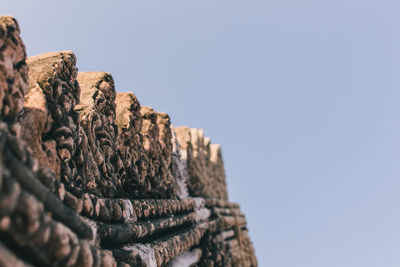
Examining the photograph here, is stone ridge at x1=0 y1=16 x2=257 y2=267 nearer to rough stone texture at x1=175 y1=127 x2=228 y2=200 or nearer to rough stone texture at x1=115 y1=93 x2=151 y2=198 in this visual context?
rough stone texture at x1=115 y1=93 x2=151 y2=198

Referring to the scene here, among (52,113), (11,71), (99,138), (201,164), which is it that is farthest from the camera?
(201,164)

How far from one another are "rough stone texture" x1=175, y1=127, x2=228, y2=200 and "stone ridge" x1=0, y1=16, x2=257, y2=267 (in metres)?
1.52

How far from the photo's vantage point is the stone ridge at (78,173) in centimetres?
112

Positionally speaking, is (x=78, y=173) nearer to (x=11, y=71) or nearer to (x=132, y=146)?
(x=11, y=71)

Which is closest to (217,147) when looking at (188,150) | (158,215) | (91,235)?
(188,150)

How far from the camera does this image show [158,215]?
3117 mm

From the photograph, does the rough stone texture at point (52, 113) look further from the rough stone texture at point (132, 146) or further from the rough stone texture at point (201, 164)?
the rough stone texture at point (201, 164)

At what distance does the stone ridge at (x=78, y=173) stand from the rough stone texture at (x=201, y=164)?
1.52 m

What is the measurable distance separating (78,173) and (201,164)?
5.20 metres

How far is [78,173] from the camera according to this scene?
2012mm

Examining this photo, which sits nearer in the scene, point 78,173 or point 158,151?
point 78,173

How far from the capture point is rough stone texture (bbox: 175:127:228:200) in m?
5.79

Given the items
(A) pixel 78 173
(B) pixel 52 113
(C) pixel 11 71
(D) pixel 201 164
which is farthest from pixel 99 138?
(D) pixel 201 164

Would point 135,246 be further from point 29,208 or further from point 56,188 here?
point 29,208
